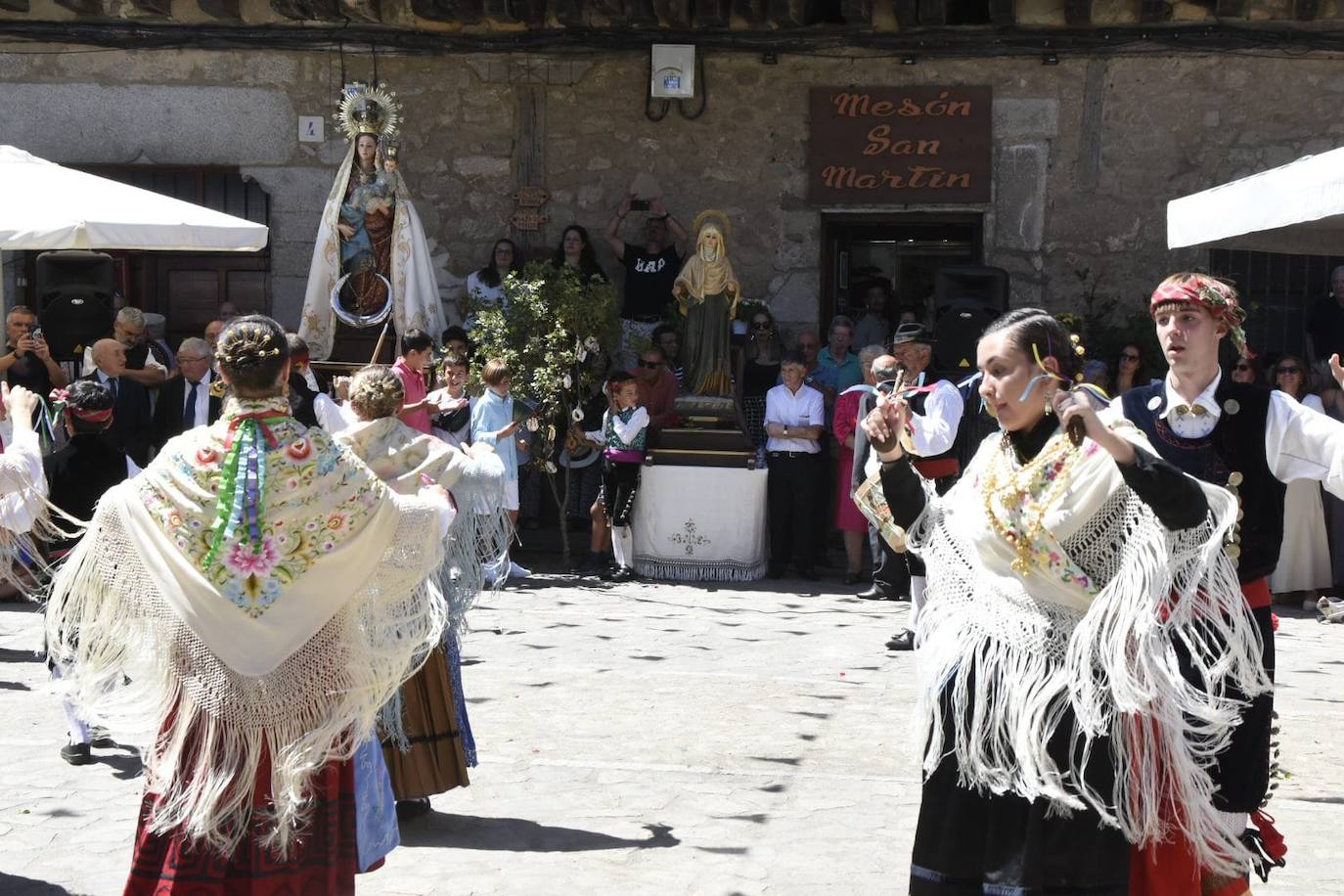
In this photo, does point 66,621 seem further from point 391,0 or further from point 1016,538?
point 391,0

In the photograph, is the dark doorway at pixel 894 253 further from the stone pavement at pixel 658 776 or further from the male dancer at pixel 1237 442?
the male dancer at pixel 1237 442

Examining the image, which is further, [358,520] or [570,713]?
[570,713]

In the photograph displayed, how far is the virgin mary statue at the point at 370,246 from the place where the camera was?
12.3 metres

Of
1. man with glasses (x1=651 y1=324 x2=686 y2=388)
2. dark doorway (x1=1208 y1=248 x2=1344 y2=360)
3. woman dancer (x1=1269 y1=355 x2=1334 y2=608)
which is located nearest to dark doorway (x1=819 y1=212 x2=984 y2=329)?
man with glasses (x1=651 y1=324 x2=686 y2=388)

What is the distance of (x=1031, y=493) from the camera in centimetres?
360

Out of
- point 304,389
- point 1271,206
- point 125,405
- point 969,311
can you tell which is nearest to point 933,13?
point 969,311

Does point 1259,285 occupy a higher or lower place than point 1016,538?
higher

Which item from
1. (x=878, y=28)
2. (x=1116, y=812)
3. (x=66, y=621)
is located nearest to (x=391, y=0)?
(x=878, y=28)

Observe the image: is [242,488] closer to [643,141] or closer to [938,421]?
[938,421]

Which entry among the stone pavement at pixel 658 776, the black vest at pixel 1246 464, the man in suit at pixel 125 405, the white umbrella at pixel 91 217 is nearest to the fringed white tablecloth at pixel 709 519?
the stone pavement at pixel 658 776

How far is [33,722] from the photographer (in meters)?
6.63

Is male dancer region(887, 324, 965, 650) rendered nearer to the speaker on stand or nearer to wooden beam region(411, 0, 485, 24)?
the speaker on stand

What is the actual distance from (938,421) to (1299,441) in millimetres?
3339

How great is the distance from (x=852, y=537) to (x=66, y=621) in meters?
8.13
